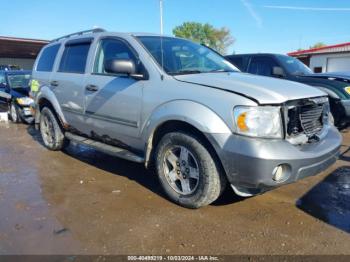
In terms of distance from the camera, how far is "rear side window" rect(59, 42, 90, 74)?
16.6 ft

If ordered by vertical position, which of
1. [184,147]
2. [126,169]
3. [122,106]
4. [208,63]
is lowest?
[126,169]

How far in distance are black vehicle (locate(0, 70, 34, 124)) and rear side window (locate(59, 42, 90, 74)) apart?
4822mm

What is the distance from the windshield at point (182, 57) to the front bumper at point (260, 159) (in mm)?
1267

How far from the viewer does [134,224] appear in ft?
11.0

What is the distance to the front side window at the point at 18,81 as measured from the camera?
10836 mm

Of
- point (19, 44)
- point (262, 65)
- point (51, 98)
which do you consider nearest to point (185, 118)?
point (51, 98)

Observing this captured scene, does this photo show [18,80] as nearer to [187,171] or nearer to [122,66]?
[122,66]

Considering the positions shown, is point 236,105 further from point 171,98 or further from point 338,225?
point 338,225

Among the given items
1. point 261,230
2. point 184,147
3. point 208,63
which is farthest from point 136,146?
point 261,230

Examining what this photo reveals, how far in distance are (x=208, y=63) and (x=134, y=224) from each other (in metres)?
2.36

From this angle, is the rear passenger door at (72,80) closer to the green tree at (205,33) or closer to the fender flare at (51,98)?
the fender flare at (51,98)

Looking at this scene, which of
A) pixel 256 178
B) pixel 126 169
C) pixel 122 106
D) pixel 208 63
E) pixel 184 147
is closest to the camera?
pixel 256 178

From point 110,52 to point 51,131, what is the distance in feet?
7.65

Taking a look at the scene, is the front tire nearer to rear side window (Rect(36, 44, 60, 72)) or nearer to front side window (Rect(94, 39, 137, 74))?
front side window (Rect(94, 39, 137, 74))
